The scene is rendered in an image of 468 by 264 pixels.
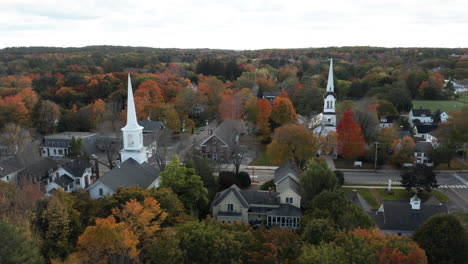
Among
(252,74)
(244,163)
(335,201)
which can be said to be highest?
(252,74)

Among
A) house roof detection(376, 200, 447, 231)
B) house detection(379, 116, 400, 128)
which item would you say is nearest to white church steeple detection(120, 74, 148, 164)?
house roof detection(376, 200, 447, 231)

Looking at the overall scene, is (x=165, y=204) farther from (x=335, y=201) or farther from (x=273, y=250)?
(x=335, y=201)

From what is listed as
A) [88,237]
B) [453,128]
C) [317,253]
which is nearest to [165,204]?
[88,237]

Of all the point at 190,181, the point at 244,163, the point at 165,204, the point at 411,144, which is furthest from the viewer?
the point at 244,163

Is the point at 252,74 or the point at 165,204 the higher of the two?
the point at 252,74

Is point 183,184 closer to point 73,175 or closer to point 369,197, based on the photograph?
point 73,175

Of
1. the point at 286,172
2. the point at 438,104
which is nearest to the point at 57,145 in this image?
the point at 286,172

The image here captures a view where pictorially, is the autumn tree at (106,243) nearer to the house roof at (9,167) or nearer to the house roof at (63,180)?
the house roof at (63,180)
